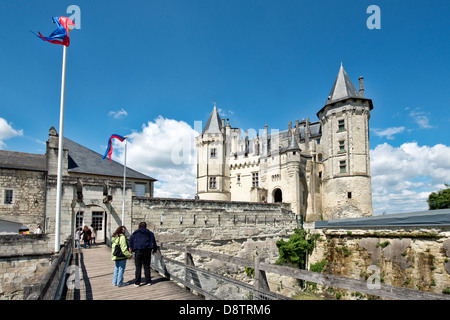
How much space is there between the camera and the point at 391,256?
17516mm

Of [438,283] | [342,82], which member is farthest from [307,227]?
[342,82]

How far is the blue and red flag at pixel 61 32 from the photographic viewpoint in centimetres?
1077

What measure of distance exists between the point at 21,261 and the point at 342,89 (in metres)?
31.0

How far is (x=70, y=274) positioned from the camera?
342 inches

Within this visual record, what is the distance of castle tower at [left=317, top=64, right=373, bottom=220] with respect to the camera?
94.6 feet

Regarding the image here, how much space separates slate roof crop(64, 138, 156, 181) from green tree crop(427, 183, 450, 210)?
37.4m

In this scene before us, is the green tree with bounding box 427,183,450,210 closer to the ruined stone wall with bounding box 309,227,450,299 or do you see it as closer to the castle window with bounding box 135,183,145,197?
the ruined stone wall with bounding box 309,227,450,299

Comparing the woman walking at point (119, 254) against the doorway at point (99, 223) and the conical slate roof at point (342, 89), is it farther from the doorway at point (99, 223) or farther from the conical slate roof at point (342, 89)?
the conical slate roof at point (342, 89)

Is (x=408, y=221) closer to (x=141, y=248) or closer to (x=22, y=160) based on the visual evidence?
(x=141, y=248)

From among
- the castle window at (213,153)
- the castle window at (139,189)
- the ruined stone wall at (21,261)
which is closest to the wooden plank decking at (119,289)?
the ruined stone wall at (21,261)

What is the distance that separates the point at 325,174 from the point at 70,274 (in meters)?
28.1

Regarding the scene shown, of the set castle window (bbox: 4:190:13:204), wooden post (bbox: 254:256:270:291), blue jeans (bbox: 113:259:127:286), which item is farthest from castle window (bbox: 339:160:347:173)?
castle window (bbox: 4:190:13:204)
